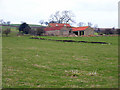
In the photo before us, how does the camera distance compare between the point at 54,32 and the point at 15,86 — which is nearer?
the point at 15,86

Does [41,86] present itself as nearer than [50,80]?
Yes

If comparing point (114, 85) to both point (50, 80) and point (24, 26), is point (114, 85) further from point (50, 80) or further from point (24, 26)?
point (24, 26)

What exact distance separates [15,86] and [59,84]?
2.04 metres

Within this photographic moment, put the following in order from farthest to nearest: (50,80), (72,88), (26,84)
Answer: (50,80)
(26,84)
(72,88)

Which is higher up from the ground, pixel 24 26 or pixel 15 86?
pixel 24 26

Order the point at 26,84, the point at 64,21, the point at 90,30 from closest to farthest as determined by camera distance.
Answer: the point at 26,84, the point at 90,30, the point at 64,21

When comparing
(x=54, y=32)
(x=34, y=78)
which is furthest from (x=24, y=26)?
(x=34, y=78)

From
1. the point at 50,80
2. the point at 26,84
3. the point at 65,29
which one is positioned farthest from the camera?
the point at 65,29

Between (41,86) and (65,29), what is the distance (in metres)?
84.9

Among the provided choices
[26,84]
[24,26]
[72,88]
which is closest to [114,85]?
[72,88]

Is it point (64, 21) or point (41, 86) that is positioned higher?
point (64, 21)

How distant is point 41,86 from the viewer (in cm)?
738

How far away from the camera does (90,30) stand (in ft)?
279

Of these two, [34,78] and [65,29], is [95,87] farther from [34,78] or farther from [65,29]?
[65,29]
